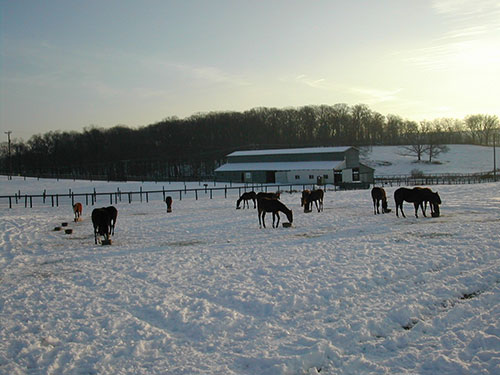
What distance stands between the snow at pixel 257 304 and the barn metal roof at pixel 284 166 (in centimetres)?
4176

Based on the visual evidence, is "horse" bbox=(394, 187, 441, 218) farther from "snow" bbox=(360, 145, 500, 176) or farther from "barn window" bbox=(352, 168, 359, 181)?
"snow" bbox=(360, 145, 500, 176)

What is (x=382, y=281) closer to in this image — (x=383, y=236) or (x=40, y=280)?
(x=383, y=236)

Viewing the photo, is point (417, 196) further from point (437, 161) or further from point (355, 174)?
point (437, 161)

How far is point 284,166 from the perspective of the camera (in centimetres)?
6112

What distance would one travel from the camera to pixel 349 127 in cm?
13225

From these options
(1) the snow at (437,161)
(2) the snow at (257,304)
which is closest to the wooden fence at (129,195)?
(2) the snow at (257,304)

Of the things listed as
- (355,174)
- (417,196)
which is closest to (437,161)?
(355,174)

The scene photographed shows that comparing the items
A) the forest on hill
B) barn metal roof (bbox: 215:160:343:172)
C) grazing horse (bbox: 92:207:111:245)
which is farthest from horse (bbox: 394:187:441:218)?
the forest on hill

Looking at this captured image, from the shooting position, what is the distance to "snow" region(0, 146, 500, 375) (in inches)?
232

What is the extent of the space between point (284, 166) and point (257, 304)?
2109 inches

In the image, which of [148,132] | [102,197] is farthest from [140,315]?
[148,132]

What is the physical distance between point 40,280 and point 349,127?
129 m

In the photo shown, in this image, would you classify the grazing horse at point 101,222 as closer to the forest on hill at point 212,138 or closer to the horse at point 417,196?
the horse at point 417,196

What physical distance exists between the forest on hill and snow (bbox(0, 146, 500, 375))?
294 ft
